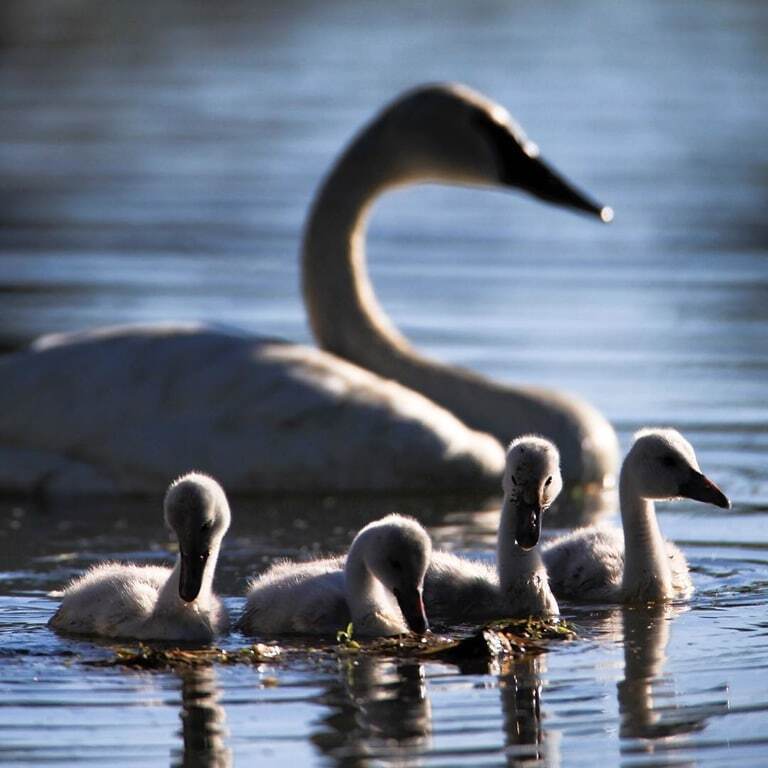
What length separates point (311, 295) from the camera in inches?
520

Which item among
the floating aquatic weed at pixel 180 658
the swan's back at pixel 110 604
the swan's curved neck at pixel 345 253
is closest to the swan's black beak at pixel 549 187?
the swan's curved neck at pixel 345 253

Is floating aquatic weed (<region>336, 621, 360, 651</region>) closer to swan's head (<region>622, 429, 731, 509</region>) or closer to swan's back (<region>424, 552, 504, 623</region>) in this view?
swan's back (<region>424, 552, 504, 623</region>)

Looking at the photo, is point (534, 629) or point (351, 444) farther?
point (351, 444)

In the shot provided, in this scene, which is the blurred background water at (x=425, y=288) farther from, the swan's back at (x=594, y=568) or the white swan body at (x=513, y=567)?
the white swan body at (x=513, y=567)

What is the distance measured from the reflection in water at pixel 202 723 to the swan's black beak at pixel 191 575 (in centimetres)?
30

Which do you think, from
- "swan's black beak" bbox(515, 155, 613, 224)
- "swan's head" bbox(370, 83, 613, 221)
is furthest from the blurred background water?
"swan's head" bbox(370, 83, 613, 221)

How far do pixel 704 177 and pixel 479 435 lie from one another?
13.5 m

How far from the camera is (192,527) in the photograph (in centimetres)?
817

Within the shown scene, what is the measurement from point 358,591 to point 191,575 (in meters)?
0.61

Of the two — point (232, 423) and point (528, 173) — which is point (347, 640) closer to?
point (232, 423)

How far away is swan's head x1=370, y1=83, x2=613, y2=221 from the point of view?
43.3 feet

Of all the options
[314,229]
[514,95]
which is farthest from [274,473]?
[514,95]

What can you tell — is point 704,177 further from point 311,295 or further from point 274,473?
point 274,473

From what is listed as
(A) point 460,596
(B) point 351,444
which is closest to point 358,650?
(A) point 460,596
